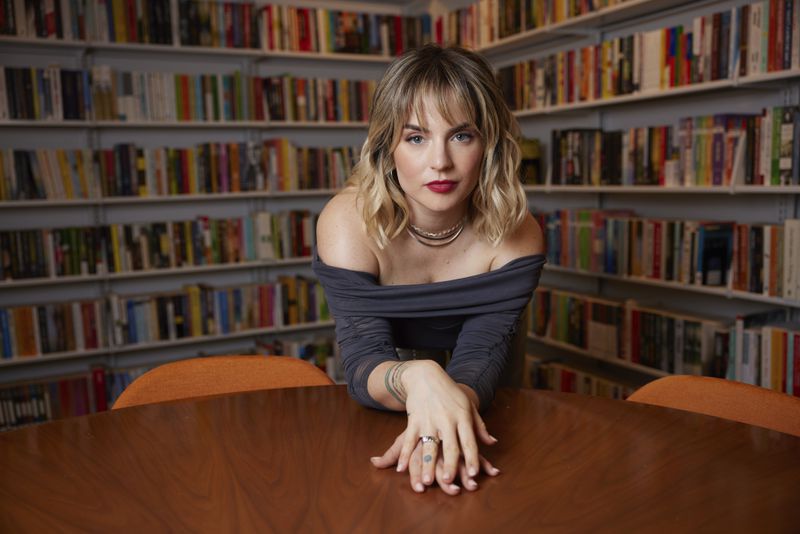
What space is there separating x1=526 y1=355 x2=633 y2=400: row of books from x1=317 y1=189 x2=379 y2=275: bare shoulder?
5.90 ft

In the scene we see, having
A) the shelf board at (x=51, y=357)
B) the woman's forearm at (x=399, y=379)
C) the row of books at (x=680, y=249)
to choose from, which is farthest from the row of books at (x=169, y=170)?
the woman's forearm at (x=399, y=379)

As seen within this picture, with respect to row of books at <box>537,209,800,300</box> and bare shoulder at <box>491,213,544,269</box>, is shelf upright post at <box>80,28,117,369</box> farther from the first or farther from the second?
bare shoulder at <box>491,213,544,269</box>

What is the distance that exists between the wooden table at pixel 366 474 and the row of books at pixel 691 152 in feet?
5.08

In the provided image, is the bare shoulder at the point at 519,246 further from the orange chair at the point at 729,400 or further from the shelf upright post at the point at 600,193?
the shelf upright post at the point at 600,193

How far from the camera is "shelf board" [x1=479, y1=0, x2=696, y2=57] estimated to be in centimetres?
272

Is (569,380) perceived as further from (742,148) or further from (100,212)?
(100,212)

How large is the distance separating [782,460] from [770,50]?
5.85 feet

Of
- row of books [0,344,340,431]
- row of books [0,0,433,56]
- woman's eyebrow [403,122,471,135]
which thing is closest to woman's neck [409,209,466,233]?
woman's eyebrow [403,122,471,135]

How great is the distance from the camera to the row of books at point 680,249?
230 cm

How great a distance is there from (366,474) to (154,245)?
2817 mm

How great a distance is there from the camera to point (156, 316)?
3408 mm

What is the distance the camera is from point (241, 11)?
3.52 meters

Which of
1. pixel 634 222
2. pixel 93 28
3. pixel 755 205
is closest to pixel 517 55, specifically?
pixel 634 222

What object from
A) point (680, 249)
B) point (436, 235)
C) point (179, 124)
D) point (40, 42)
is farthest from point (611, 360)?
point (40, 42)
